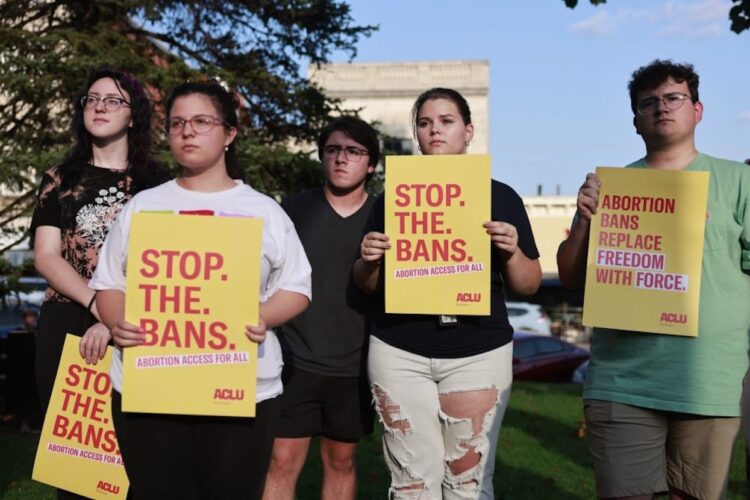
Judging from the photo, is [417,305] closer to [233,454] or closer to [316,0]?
[233,454]

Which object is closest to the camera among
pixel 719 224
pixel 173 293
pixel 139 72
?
pixel 173 293

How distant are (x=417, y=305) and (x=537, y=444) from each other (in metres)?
5.99

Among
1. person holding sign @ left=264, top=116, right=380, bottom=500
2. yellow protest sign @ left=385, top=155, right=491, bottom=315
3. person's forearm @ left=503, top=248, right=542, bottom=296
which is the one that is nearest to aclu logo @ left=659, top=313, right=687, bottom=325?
person's forearm @ left=503, top=248, right=542, bottom=296

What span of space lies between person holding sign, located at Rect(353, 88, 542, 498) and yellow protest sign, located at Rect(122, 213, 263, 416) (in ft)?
3.20

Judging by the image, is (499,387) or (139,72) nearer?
(499,387)

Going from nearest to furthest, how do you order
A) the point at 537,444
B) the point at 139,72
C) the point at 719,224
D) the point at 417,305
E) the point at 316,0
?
the point at 719,224
the point at 417,305
the point at 537,444
the point at 139,72
the point at 316,0

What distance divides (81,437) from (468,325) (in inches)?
66.8

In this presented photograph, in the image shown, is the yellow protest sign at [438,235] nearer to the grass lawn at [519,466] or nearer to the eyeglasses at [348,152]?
the eyeglasses at [348,152]

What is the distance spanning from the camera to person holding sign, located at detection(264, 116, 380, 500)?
4688 mm

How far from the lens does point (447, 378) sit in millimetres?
4055

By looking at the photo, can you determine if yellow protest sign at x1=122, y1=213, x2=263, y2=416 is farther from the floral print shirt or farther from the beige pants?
the beige pants

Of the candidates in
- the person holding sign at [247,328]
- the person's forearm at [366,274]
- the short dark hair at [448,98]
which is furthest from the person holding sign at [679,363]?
the person holding sign at [247,328]

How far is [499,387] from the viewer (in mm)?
4078

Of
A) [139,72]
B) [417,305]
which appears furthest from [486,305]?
[139,72]
